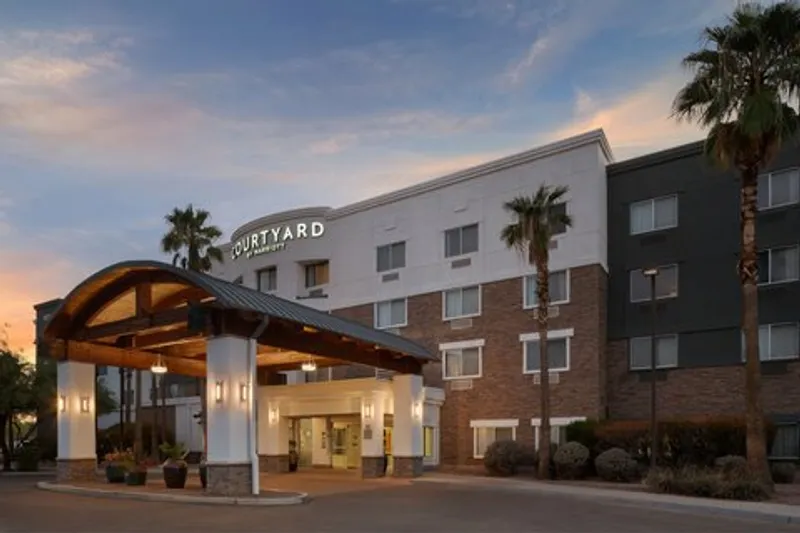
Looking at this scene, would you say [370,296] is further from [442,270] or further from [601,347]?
[601,347]

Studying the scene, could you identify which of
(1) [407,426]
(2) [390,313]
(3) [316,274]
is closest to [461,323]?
(2) [390,313]

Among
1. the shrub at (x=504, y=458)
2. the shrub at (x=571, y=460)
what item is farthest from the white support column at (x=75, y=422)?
the shrub at (x=571, y=460)

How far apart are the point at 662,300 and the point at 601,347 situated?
9.37 ft

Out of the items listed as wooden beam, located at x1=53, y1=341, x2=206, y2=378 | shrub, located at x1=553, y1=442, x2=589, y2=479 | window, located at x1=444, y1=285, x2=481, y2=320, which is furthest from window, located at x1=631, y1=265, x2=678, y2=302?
wooden beam, located at x1=53, y1=341, x2=206, y2=378

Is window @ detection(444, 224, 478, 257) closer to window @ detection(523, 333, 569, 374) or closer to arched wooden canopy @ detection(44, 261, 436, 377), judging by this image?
window @ detection(523, 333, 569, 374)

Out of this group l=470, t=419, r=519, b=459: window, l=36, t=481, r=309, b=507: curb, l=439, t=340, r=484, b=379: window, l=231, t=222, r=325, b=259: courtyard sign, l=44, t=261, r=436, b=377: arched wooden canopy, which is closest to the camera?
l=36, t=481, r=309, b=507: curb

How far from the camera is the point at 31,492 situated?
24297 mm

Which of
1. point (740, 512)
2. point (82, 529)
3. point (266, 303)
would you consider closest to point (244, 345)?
point (266, 303)

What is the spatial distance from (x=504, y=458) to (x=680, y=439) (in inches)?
239

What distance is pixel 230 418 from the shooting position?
20578mm

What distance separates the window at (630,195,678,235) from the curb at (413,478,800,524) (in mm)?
12397

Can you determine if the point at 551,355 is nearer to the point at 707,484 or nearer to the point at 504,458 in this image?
the point at 504,458

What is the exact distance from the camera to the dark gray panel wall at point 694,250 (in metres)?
30.1

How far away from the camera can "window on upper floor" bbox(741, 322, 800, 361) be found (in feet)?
96.2
